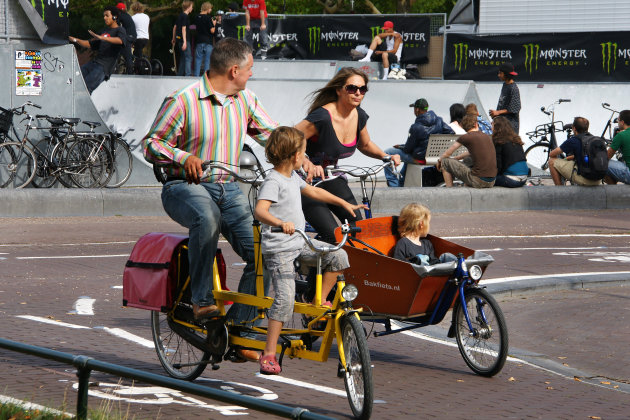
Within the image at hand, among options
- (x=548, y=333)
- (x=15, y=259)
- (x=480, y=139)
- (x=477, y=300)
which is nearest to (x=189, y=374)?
(x=477, y=300)

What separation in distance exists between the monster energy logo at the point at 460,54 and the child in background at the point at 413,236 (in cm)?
1862

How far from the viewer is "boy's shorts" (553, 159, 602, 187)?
56.6 feet

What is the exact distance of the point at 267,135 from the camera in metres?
6.46

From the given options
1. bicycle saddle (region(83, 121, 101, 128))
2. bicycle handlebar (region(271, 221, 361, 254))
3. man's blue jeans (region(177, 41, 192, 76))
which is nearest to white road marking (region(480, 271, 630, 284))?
bicycle handlebar (region(271, 221, 361, 254))

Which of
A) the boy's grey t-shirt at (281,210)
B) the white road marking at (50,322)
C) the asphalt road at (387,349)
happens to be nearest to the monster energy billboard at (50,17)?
the asphalt road at (387,349)

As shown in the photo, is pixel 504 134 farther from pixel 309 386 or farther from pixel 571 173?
pixel 309 386

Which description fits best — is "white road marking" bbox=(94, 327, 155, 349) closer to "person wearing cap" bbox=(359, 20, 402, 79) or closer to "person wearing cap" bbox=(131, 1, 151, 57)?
"person wearing cap" bbox=(131, 1, 151, 57)

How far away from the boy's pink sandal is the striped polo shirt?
1.02 m

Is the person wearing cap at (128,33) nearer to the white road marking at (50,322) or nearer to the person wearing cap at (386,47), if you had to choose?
the person wearing cap at (386,47)

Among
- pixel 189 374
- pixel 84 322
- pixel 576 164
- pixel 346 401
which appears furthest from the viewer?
pixel 576 164

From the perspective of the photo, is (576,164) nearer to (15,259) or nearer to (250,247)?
(15,259)

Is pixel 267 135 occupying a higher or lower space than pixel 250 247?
higher

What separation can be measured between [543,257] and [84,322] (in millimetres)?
5655

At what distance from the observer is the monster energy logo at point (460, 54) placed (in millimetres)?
25484
